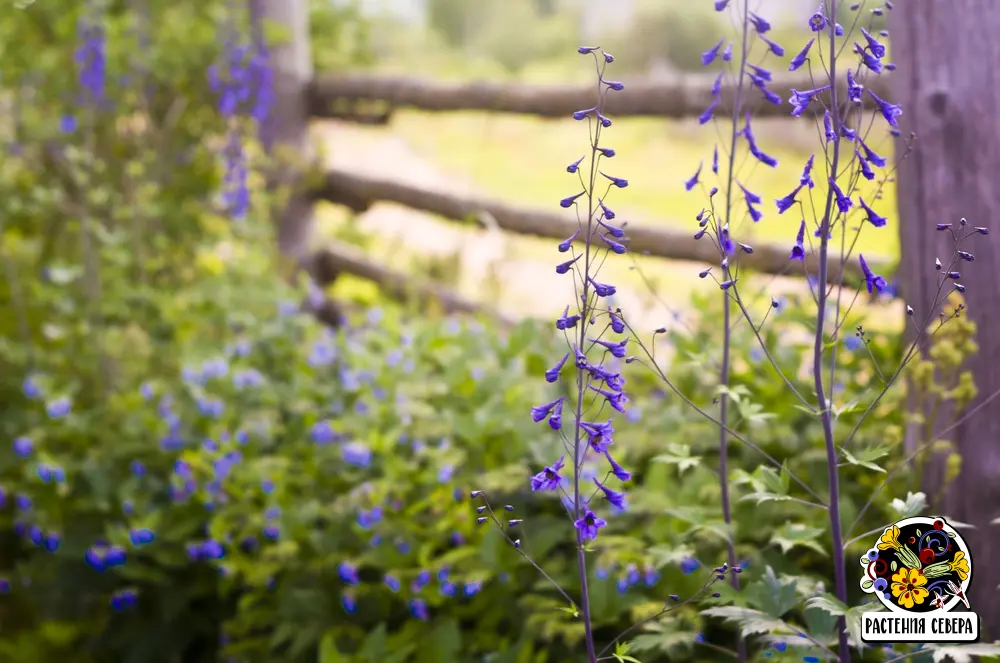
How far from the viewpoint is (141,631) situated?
7.61ft

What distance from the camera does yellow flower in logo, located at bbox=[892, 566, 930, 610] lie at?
3.59 ft

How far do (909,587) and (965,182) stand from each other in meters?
0.77

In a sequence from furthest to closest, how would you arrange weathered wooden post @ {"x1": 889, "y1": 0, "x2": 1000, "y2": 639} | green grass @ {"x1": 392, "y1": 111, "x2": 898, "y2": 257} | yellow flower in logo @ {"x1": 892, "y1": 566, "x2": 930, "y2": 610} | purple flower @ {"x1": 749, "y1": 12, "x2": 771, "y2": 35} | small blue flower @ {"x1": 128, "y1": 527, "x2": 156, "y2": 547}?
green grass @ {"x1": 392, "y1": 111, "x2": 898, "y2": 257} < small blue flower @ {"x1": 128, "y1": 527, "x2": 156, "y2": 547} < weathered wooden post @ {"x1": 889, "y1": 0, "x2": 1000, "y2": 639} < purple flower @ {"x1": 749, "y1": 12, "x2": 771, "y2": 35} < yellow flower in logo @ {"x1": 892, "y1": 566, "x2": 930, "y2": 610}

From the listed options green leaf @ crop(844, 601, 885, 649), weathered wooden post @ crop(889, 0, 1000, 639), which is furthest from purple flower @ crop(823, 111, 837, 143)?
weathered wooden post @ crop(889, 0, 1000, 639)

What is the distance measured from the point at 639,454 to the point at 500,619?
430 mm

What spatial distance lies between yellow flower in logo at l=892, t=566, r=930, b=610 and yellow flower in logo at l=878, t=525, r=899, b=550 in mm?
31

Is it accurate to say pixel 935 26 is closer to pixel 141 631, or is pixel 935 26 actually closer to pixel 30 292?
pixel 141 631

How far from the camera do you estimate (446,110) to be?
11.7ft

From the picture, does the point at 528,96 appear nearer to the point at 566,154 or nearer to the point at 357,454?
the point at 357,454

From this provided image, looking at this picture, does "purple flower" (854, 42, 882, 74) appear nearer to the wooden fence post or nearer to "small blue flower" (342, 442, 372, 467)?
"small blue flower" (342, 442, 372, 467)

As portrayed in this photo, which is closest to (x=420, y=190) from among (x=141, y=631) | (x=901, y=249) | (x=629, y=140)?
(x=141, y=631)

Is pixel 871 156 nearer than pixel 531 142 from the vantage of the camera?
Yes

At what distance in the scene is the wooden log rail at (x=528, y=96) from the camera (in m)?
2.46

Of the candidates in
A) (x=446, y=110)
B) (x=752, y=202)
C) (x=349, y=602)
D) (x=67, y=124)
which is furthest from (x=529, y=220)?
(x=752, y=202)
